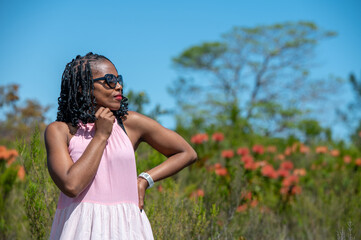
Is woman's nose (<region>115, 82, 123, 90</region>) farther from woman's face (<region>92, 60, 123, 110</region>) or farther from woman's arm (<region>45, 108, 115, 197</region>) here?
woman's arm (<region>45, 108, 115, 197</region>)

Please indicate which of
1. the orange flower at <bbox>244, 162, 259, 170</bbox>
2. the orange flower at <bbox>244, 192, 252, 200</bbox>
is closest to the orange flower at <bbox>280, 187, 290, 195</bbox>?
the orange flower at <bbox>244, 162, 259, 170</bbox>

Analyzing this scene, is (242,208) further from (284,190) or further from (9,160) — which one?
(9,160)

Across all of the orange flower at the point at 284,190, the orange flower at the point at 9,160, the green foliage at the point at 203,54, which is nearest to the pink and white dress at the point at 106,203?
the orange flower at the point at 284,190

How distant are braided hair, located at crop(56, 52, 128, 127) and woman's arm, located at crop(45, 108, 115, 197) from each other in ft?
0.30

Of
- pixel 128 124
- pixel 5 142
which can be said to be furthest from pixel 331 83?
pixel 128 124

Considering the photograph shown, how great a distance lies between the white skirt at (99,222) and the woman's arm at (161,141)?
28cm

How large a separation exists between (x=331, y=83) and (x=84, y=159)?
24.1m

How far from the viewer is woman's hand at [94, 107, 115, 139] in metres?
1.81

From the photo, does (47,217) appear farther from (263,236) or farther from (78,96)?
(263,236)

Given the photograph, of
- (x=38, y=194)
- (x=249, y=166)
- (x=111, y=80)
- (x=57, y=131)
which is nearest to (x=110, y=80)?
(x=111, y=80)

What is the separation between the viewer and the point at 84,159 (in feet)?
5.65

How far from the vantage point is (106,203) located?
182 centimetres

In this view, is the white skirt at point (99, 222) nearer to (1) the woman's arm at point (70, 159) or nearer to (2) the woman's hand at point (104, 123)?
(1) the woman's arm at point (70, 159)

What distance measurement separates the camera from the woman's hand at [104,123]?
181cm
